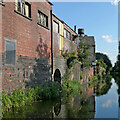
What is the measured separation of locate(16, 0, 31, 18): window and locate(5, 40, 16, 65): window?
2276mm

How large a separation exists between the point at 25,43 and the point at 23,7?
219 cm

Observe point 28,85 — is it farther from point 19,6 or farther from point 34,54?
point 19,6

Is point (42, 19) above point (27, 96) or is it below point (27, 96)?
above

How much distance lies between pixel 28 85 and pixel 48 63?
11.7 ft

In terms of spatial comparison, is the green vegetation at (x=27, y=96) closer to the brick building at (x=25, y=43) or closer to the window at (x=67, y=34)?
the brick building at (x=25, y=43)

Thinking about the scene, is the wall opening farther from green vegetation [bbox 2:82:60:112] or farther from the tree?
the tree

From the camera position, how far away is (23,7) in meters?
11.5

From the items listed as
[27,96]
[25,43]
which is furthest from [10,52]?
[27,96]

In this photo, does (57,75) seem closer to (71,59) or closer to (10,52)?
(71,59)

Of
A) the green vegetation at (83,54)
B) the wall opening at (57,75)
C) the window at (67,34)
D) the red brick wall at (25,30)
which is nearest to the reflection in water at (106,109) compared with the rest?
the red brick wall at (25,30)

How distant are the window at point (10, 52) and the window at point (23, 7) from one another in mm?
2276

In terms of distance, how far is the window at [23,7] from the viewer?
10922mm

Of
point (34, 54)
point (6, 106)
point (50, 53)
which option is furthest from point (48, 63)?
point (6, 106)

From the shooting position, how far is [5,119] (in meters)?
6.72
